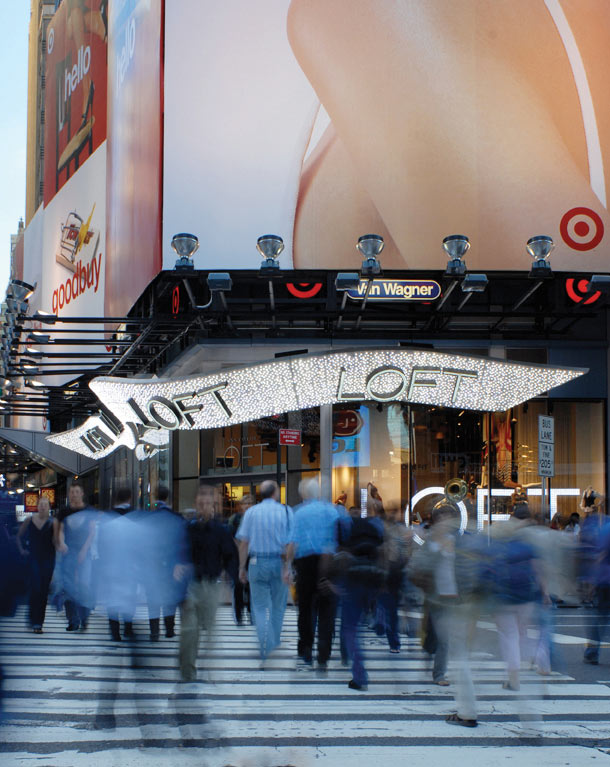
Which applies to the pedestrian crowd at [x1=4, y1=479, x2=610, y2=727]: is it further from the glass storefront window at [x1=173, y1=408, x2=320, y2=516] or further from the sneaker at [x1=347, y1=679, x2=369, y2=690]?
the glass storefront window at [x1=173, y1=408, x2=320, y2=516]

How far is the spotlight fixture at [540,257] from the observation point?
18.7 meters

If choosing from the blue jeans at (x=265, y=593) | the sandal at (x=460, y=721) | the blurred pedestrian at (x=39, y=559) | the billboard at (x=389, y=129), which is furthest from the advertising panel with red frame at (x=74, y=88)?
the sandal at (x=460, y=721)

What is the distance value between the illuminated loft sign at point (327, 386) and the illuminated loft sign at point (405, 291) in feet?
10.9

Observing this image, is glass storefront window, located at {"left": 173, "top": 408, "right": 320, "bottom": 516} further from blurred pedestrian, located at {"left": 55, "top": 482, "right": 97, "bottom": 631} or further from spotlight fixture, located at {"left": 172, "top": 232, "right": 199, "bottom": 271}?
blurred pedestrian, located at {"left": 55, "top": 482, "right": 97, "bottom": 631}

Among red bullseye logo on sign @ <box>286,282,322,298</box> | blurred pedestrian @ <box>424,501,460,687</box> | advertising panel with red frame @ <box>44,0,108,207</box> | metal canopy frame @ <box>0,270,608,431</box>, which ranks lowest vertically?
blurred pedestrian @ <box>424,501,460,687</box>

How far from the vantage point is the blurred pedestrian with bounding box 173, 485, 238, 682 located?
27.9 ft

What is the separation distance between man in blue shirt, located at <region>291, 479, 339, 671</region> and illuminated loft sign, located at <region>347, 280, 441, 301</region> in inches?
358

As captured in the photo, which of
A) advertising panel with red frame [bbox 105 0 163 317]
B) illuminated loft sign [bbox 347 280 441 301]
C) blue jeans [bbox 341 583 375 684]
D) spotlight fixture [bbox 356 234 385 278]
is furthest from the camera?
advertising panel with red frame [bbox 105 0 163 317]

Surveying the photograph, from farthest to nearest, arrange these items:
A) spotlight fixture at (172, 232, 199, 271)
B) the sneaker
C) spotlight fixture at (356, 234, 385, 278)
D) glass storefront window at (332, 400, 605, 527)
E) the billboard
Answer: the billboard, glass storefront window at (332, 400, 605, 527), spotlight fixture at (172, 232, 199, 271), spotlight fixture at (356, 234, 385, 278), the sneaker

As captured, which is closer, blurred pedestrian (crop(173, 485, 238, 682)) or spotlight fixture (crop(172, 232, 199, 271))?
blurred pedestrian (crop(173, 485, 238, 682))

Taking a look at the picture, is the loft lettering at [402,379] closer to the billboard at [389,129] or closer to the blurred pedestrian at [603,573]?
the blurred pedestrian at [603,573]

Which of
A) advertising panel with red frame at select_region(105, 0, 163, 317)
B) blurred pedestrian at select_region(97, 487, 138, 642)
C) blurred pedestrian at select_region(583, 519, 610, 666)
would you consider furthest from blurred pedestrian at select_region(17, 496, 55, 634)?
advertising panel with red frame at select_region(105, 0, 163, 317)

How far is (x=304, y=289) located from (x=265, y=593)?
1173 cm

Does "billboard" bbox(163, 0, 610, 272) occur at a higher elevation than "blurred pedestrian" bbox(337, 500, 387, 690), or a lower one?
higher
